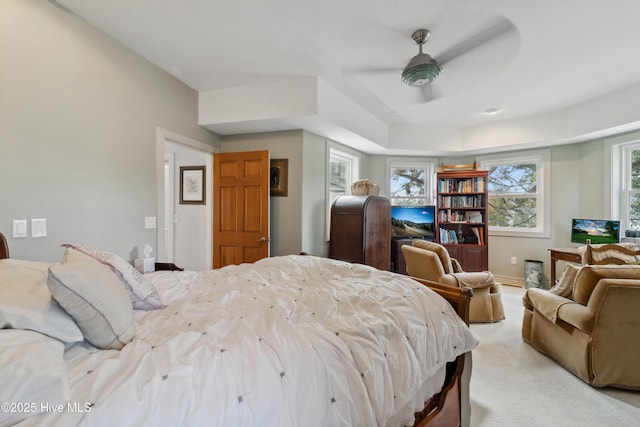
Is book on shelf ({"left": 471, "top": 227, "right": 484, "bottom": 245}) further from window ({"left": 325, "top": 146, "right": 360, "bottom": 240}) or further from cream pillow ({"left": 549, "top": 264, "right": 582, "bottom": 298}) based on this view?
cream pillow ({"left": 549, "top": 264, "right": 582, "bottom": 298})

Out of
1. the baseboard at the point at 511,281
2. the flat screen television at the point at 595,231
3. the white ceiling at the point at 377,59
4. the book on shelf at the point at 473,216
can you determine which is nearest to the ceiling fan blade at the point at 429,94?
the white ceiling at the point at 377,59

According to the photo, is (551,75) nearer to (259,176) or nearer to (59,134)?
(259,176)

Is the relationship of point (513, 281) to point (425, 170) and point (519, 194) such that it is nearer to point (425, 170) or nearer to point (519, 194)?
point (519, 194)

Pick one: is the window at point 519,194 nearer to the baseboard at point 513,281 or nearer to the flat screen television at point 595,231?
the flat screen television at point 595,231

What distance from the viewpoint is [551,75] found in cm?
309

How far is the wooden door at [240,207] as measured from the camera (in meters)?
3.53

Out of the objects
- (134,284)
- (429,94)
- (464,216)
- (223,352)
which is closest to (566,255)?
(464,216)

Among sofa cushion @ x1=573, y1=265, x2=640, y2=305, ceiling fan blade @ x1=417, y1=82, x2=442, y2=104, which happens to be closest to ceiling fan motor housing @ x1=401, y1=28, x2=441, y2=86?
ceiling fan blade @ x1=417, y1=82, x2=442, y2=104

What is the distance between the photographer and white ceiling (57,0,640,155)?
2.09 meters

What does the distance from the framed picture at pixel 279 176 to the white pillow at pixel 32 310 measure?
274 cm

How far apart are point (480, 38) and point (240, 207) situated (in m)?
2.96

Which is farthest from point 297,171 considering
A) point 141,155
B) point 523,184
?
point 523,184

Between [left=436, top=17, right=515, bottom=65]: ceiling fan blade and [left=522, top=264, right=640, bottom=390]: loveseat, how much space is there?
1.94 m

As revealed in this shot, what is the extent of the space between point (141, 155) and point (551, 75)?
4.26 metres
